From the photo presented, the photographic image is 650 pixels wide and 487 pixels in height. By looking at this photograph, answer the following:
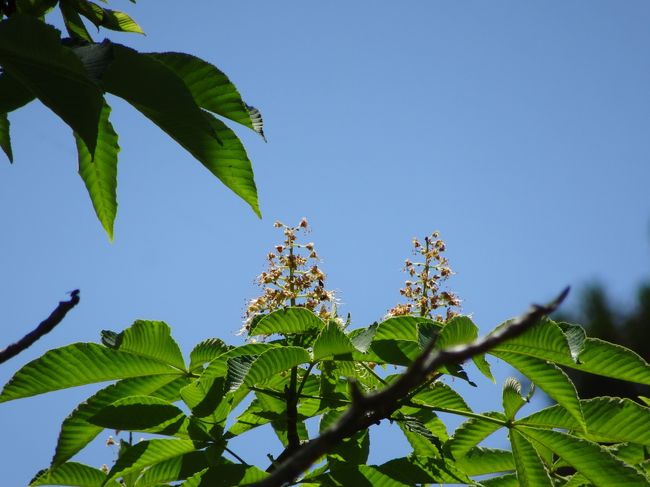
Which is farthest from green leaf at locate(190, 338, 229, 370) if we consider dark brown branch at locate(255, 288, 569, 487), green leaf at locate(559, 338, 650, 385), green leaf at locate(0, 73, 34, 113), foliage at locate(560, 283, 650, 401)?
foliage at locate(560, 283, 650, 401)

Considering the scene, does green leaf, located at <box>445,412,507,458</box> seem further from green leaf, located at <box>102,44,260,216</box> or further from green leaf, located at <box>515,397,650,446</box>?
green leaf, located at <box>102,44,260,216</box>

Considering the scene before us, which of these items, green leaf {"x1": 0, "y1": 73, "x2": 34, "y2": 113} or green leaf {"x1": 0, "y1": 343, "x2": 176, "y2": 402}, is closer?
green leaf {"x1": 0, "y1": 73, "x2": 34, "y2": 113}

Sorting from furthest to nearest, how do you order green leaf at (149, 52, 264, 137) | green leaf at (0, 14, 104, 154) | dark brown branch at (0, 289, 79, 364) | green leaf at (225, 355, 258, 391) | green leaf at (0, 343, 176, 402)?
green leaf at (0, 343, 176, 402) → green leaf at (225, 355, 258, 391) → green leaf at (149, 52, 264, 137) → green leaf at (0, 14, 104, 154) → dark brown branch at (0, 289, 79, 364)

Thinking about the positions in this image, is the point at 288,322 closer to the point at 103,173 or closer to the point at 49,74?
the point at 103,173

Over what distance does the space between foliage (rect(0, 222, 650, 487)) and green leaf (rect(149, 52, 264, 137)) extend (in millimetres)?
472

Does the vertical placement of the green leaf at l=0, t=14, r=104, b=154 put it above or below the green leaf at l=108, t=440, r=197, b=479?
above

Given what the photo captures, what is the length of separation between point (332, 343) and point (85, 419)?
57cm

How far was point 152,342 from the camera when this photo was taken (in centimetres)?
173

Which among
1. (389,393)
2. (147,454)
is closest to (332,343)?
(147,454)

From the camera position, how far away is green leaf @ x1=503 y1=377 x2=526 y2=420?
6.21 feet

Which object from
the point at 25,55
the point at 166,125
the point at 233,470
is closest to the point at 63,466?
the point at 233,470

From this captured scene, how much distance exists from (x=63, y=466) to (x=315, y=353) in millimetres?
704

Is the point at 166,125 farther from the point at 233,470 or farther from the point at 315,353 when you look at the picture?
the point at 233,470

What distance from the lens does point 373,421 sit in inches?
64.9
